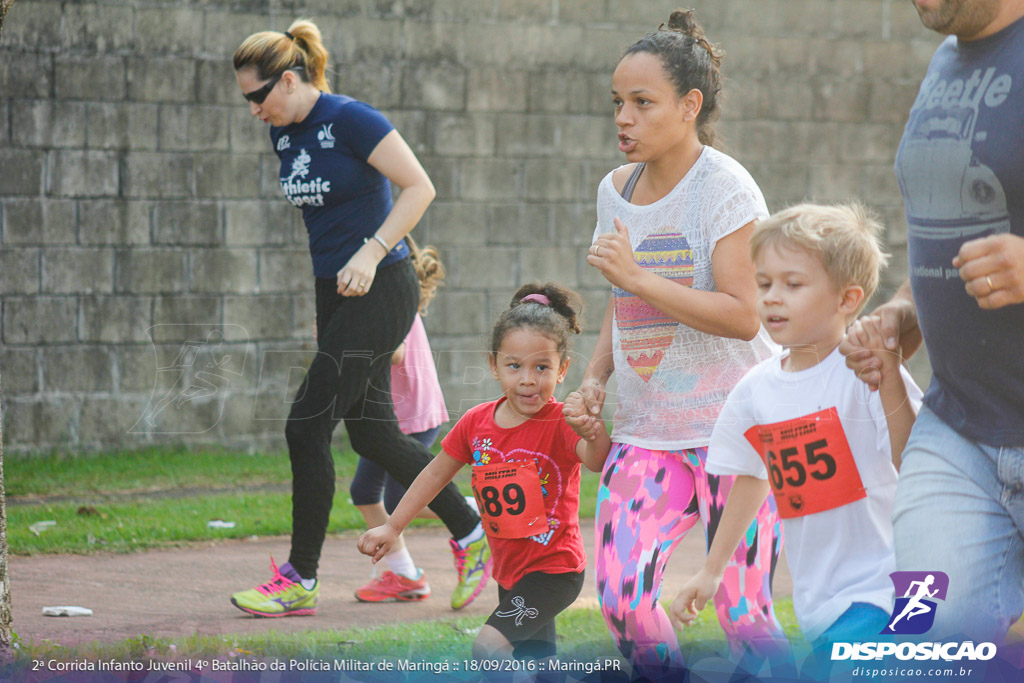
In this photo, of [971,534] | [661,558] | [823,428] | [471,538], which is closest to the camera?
[971,534]

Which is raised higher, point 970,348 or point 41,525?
point 970,348

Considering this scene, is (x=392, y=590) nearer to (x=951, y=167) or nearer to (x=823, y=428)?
(x=823, y=428)

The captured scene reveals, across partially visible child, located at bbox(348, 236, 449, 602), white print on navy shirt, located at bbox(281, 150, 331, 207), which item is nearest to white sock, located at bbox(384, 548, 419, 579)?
partially visible child, located at bbox(348, 236, 449, 602)

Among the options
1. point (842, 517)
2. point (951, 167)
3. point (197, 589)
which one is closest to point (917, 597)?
point (842, 517)

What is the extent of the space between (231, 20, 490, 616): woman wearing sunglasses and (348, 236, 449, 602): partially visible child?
33cm

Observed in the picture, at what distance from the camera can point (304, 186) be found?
14.4 feet

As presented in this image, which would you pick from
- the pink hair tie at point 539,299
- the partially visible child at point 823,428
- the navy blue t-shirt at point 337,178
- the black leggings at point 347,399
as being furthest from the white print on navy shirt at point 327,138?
the partially visible child at point 823,428

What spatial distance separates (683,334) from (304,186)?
1.95 metres

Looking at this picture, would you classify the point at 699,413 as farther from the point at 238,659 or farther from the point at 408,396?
the point at 408,396

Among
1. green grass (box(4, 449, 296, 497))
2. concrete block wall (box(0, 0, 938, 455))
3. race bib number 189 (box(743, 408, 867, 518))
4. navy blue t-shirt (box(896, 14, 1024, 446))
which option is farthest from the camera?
concrete block wall (box(0, 0, 938, 455))

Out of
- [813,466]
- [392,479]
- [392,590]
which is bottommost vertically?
[392,590]

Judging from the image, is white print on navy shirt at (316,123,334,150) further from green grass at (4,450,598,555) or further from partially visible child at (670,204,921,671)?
green grass at (4,450,598,555)

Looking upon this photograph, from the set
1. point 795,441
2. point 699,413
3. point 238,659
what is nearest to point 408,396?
point 238,659

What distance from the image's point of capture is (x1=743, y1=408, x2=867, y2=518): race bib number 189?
99.8 inches
